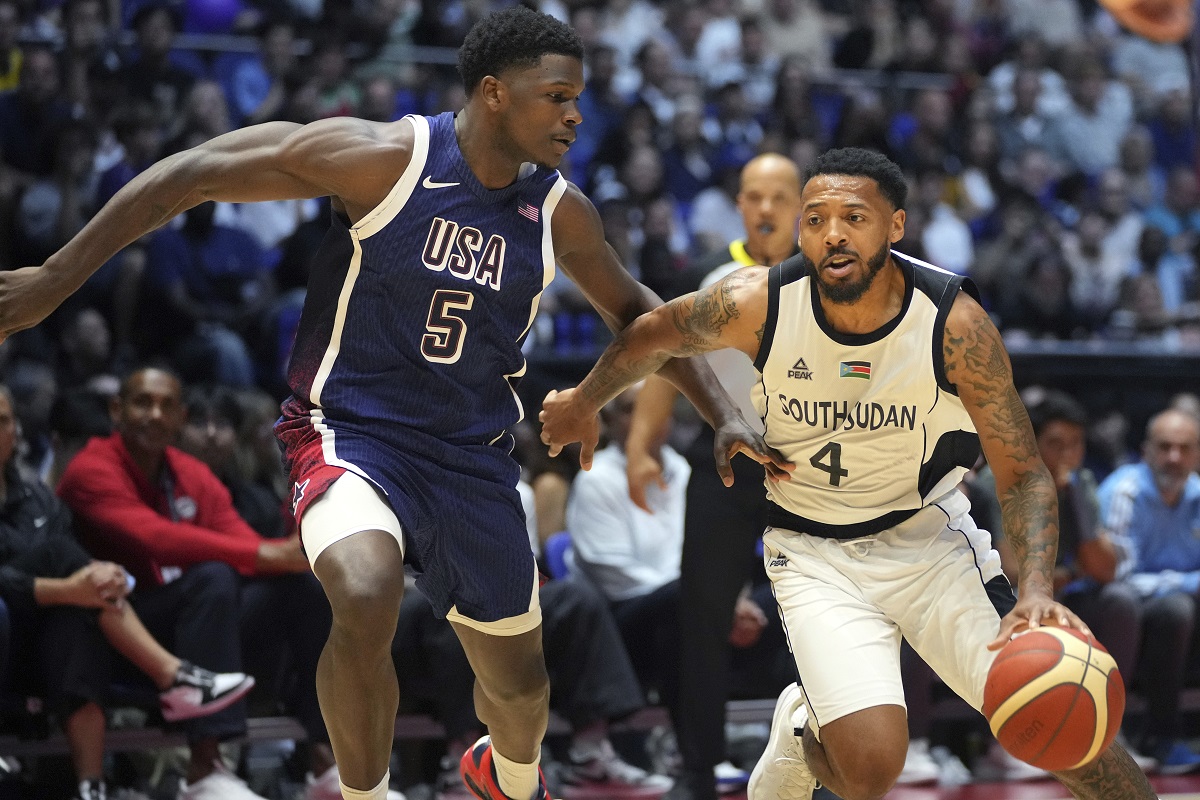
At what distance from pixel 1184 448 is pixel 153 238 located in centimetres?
569

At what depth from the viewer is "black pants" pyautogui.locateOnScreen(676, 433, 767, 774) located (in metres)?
5.35

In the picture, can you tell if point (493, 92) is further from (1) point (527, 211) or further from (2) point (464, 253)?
(2) point (464, 253)

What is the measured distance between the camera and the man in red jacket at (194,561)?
570cm

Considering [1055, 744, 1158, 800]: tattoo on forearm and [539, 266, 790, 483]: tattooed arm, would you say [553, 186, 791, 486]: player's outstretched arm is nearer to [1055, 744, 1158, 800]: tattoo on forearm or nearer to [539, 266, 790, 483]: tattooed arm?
[539, 266, 790, 483]: tattooed arm

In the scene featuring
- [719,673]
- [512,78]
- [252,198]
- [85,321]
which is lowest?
[719,673]

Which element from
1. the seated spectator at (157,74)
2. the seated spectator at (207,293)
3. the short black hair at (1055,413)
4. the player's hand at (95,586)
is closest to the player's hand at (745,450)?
the player's hand at (95,586)

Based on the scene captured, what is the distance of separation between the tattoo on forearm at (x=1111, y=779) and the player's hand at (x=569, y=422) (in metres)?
1.64

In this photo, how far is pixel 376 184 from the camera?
3.91 meters

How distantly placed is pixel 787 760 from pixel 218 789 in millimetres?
2454

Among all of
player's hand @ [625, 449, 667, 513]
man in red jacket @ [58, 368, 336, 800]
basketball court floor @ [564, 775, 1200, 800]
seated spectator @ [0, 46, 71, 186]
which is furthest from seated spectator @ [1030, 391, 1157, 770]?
seated spectator @ [0, 46, 71, 186]

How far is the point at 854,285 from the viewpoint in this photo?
3.94 meters

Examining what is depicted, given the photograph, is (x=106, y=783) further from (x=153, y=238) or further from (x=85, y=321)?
(x=153, y=238)

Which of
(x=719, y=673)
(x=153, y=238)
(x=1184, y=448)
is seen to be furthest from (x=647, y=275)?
(x=719, y=673)

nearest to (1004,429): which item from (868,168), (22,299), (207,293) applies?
(868,168)
